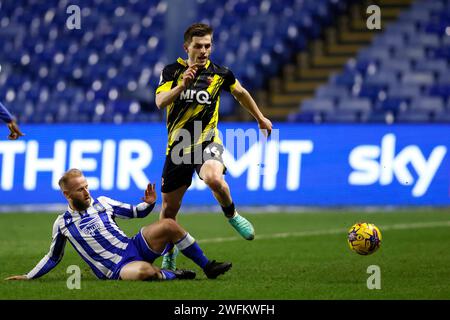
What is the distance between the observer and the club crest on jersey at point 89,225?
28.4ft

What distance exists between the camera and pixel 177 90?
8.88m

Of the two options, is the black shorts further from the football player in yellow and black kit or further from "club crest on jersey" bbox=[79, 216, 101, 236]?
"club crest on jersey" bbox=[79, 216, 101, 236]

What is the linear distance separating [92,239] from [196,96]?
1662 mm

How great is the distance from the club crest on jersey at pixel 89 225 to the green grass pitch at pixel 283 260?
41 centimetres

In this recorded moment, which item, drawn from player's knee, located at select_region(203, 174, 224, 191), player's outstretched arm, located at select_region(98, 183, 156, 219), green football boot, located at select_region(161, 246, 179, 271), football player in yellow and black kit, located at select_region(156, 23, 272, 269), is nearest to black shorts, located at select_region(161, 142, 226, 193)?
football player in yellow and black kit, located at select_region(156, 23, 272, 269)

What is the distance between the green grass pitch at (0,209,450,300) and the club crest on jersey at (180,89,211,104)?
1.51m

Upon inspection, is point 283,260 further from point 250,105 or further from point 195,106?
point 195,106

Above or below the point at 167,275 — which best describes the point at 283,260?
below

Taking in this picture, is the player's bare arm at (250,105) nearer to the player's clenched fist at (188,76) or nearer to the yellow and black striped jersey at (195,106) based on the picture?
the yellow and black striped jersey at (195,106)

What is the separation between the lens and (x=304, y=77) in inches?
911

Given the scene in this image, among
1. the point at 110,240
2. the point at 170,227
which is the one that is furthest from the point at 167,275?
the point at 110,240

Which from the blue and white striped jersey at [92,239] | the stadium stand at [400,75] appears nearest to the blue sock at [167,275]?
the blue and white striped jersey at [92,239]

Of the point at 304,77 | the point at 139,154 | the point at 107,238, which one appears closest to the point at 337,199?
the point at 139,154
